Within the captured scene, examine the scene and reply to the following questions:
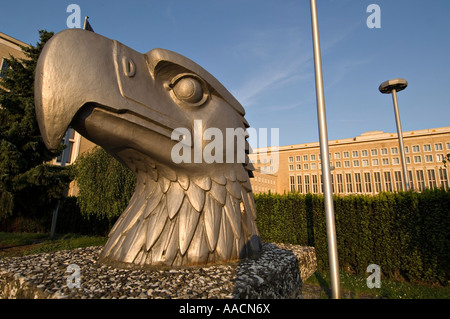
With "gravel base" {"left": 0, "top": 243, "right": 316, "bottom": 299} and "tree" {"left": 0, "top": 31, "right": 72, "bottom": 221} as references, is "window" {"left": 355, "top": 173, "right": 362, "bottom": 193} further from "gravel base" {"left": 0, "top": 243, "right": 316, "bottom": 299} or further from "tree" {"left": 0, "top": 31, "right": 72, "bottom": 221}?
"gravel base" {"left": 0, "top": 243, "right": 316, "bottom": 299}

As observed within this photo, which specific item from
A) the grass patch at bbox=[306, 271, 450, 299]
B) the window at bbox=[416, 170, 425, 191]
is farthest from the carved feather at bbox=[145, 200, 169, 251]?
the window at bbox=[416, 170, 425, 191]

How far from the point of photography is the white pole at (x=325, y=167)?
329 cm

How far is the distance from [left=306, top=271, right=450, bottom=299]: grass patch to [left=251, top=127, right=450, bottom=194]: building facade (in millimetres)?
36922

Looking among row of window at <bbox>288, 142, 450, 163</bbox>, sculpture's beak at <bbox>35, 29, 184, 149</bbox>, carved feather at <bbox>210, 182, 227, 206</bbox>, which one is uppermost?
row of window at <bbox>288, 142, 450, 163</bbox>

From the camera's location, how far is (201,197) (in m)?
2.46

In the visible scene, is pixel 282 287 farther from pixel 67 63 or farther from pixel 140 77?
pixel 67 63

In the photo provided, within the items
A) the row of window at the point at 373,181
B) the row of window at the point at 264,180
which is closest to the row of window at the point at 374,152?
the row of window at the point at 373,181

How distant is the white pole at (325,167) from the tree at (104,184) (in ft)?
26.4

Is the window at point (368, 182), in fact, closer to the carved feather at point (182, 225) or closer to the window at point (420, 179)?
the window at point (420, 179)

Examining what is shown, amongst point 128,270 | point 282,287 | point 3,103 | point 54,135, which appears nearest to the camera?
point 54,135

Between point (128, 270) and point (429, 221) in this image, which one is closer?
point (128, 270)

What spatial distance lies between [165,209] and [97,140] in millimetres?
919

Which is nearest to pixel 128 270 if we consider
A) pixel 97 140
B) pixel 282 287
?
pixel 97 140

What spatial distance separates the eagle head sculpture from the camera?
171 cm
